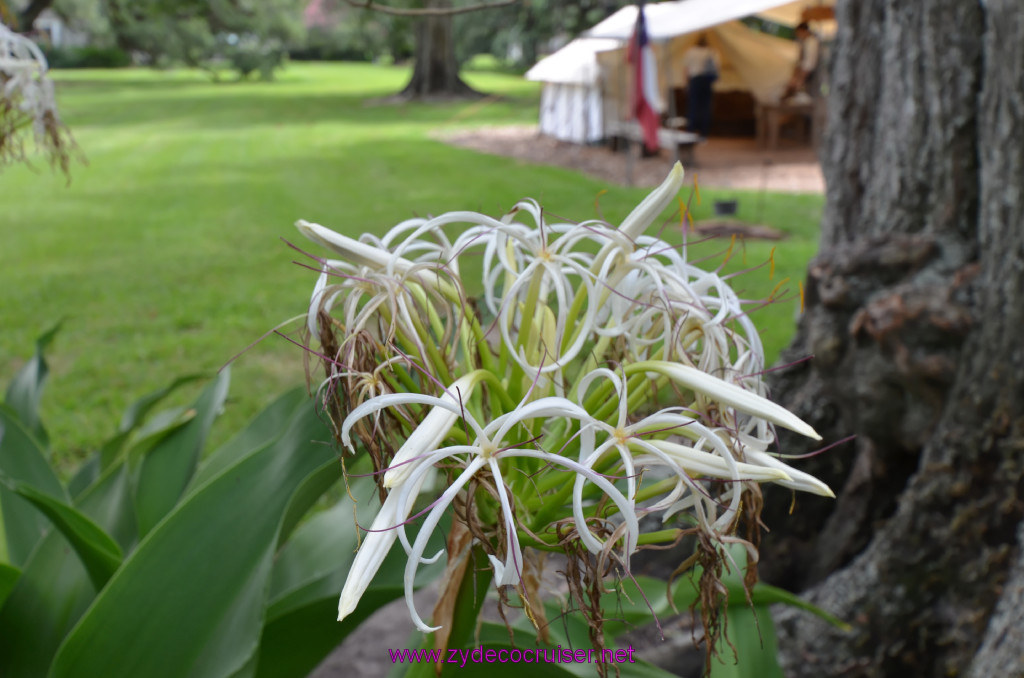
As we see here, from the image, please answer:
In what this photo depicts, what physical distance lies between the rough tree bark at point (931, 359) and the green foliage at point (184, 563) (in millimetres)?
1296

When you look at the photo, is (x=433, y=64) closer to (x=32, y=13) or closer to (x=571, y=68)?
(x=571, y=68)

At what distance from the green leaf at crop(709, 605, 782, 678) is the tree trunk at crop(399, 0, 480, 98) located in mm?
26518

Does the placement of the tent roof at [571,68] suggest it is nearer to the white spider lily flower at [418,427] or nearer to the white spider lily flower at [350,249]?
the white spider lily flower at [350,249]

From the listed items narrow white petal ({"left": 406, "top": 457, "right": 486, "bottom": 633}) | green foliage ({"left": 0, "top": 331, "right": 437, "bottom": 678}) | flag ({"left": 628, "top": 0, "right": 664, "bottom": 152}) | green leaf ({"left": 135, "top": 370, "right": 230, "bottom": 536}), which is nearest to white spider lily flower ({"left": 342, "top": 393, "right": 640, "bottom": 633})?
narrow white petal ({"left": 406, "top": 457, "right": 486, "bottom": 633})

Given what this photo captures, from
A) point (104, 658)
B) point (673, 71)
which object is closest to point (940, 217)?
point (104, 658)

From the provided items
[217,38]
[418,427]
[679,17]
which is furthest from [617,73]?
[217,38]

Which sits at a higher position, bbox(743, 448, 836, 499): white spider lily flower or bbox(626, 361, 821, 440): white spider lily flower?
bbox(626, 361, 821, 440): white spider lily flower

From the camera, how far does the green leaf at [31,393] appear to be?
8.52ft

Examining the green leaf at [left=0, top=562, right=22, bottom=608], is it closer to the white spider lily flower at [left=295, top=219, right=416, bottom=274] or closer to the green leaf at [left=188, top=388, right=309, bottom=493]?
the green leaf at [left=188, top=388, right=309, bottom=493]

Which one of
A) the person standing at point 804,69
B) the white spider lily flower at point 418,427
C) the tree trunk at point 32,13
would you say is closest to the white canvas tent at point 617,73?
→ the person standing at point 804,69

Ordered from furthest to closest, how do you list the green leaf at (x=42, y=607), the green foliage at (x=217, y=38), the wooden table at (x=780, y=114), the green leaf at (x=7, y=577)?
the green foliage at (x=217, y=38) < the wooden table at (x=780, y=114) < the green leaf at (x=42, y=607) < the green leaf at (x=7, y=577)

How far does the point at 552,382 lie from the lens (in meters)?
1.12

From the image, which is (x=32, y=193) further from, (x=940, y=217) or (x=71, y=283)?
(x=940, y=217)

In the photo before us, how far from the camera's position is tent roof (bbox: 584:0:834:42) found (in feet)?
29.2
